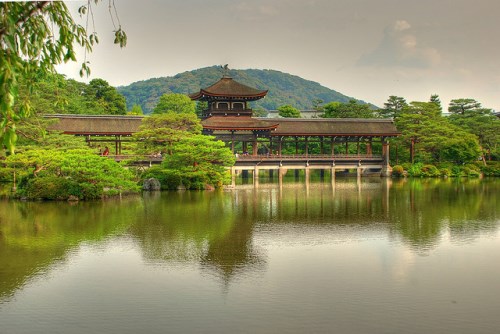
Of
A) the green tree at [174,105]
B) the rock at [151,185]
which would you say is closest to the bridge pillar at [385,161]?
the rock at [151,185]

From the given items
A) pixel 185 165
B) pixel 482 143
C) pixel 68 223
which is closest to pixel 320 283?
pixel 68 223

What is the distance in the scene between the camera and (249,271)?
38.6 ft

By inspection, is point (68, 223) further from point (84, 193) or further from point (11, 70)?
point (11, 70)

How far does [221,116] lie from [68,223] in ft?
90.8

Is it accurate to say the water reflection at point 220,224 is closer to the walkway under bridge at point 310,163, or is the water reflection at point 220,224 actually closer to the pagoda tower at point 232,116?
the walkway under bridge at point 310,163

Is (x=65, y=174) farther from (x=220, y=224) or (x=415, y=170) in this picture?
(x=415, y=170)

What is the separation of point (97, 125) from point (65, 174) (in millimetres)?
14085

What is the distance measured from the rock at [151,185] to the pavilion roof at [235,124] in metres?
10.0

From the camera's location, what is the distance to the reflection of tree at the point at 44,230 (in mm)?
12211

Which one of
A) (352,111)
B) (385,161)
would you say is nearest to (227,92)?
(385,161)

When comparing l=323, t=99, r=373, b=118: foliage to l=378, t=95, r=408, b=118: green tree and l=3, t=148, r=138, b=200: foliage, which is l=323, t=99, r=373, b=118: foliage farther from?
l=3, t=148, r=138, b=200: foliage

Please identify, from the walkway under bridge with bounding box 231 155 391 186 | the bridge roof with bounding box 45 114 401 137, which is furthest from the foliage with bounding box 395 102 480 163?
the walkway under bridge with bounding box 231 155 391 186

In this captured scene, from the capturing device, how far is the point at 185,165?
32.7m

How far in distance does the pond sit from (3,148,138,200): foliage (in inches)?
146
